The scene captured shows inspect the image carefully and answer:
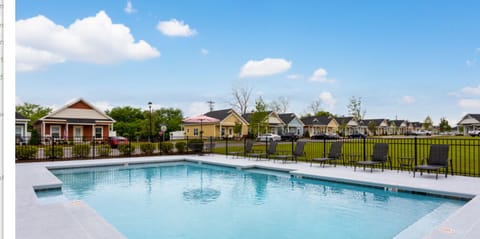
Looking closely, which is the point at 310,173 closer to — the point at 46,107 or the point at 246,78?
the point at 246,78

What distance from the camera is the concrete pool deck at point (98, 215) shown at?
4762 millimetres

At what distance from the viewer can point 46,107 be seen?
50844mm

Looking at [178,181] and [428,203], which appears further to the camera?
[178,181]

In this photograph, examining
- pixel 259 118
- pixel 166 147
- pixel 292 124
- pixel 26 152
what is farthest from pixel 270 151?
pixel 292 124

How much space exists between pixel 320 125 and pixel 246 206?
53422mm

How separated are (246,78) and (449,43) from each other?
36.7m

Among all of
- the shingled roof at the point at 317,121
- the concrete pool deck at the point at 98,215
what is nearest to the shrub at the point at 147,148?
the concrete pool deck at the point at 98,215

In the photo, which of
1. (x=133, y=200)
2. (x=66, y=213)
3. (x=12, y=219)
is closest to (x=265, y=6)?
(x=133, y=200)

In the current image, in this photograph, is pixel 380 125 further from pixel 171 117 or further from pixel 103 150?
pixel 103 150

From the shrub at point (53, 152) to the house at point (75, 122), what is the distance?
14.6m

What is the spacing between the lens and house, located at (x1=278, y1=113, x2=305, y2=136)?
52.8 meters

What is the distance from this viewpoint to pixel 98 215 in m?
5.77

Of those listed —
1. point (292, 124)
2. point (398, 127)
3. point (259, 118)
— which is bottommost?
point (398, 127)

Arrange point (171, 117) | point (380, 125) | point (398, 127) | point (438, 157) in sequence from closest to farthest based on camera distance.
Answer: point (438, 157) < point (171, 117) < point (380, 125) < point (398, 127)
